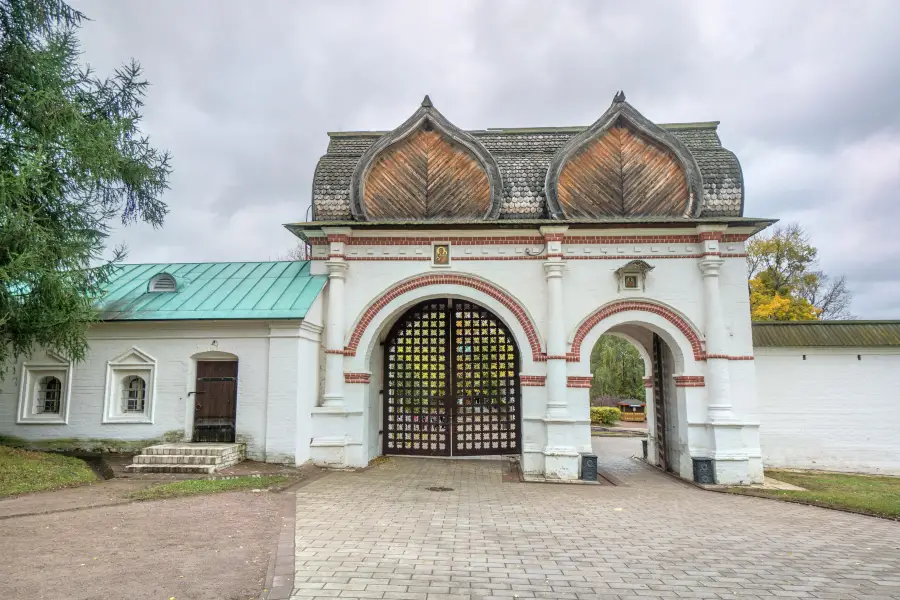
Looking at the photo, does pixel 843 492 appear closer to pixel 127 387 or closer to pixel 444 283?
pixel 444 283

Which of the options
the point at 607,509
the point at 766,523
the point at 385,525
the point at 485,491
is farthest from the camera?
the point at 485,491

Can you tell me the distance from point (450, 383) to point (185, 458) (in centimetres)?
612

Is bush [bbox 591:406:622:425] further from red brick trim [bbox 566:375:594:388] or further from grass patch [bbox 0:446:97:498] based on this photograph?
grass patch [bbox 0:446:97:498]

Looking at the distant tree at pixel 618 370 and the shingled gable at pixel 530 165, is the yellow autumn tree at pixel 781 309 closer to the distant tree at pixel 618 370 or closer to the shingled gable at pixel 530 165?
the distant tree at pixel 618 370

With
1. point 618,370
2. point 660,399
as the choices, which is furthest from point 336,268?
point 618,370

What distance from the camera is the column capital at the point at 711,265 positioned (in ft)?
36.9

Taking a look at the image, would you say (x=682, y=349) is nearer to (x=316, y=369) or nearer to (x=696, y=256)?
(x=696, y=256)

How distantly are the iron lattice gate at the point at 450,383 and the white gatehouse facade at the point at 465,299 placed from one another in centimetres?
108

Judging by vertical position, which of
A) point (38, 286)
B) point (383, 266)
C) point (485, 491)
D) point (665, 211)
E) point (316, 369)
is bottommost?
point (485, 491)

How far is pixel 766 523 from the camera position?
7.28 meters

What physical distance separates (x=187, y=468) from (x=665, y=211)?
36.0 ft

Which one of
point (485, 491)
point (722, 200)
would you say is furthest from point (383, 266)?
point (722, 200)

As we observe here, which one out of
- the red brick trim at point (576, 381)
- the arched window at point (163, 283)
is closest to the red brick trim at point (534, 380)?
the red brick trim at point (576, 381)

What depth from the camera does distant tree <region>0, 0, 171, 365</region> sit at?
8383 mm
